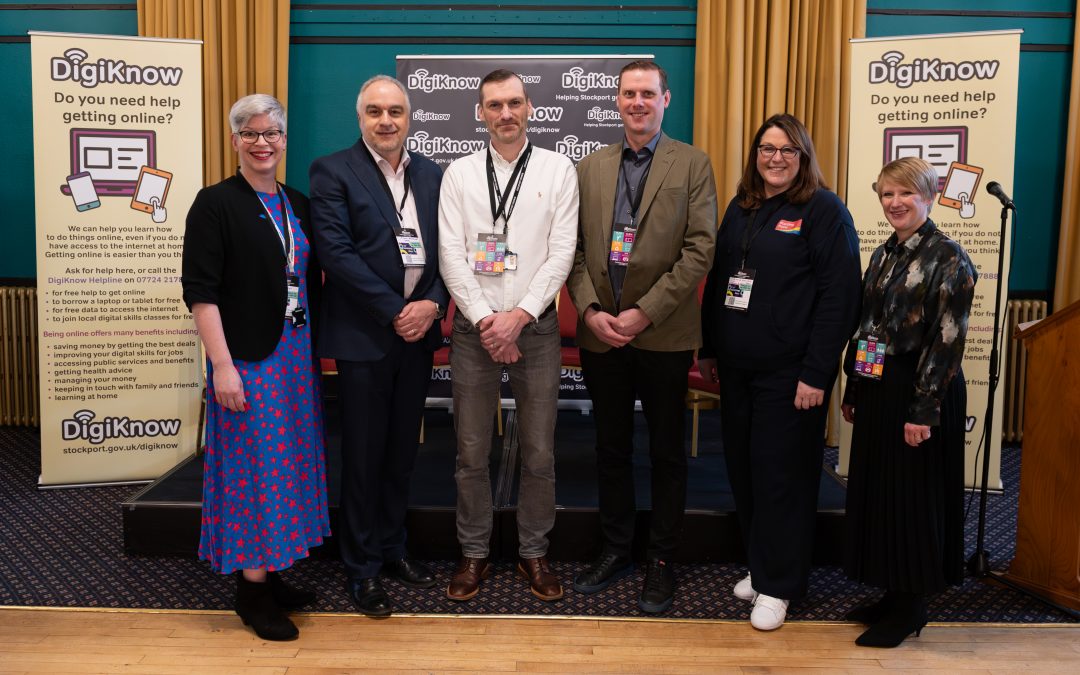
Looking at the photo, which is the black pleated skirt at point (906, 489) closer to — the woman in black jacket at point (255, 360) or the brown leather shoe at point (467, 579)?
the brown leather shoe at point (467, 579)

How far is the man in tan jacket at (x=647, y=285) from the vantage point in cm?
259

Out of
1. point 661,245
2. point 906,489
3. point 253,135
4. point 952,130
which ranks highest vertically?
point 952,130

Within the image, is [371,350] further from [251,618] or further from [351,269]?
[251,618]

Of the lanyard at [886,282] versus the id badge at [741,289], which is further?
the id badge at [741,289]

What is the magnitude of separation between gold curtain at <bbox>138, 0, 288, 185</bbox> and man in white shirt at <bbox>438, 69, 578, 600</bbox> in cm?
265

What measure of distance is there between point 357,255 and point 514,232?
19.7 inches

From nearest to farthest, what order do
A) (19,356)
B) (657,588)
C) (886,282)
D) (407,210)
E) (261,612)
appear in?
(886,282), (261,612), (407,210), (657,588), (19,356)

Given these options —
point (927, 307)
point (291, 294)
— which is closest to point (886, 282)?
point (927, 307)

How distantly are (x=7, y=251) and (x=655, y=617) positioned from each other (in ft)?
15.3

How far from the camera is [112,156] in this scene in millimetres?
3893

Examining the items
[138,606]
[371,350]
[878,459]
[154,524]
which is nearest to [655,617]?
[878,459]

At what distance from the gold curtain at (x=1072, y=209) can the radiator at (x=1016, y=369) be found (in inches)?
6.4

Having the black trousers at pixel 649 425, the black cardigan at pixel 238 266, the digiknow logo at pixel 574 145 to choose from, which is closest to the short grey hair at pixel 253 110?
the black cardigan at pixel 238 266

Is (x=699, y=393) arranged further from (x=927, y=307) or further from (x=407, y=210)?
(x=407, y=210)
